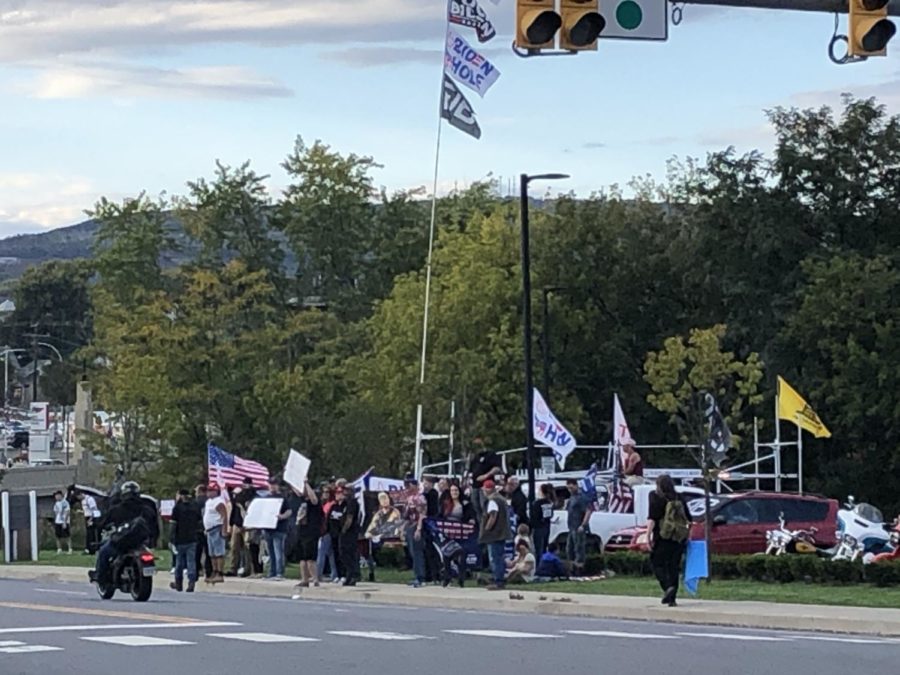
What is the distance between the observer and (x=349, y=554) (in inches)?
1211

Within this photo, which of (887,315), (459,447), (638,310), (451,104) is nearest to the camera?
(451,104)

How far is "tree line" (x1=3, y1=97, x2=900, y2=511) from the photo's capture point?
2399 inches

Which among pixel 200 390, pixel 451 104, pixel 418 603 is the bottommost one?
pixel 418 603

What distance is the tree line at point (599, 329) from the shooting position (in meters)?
60.9

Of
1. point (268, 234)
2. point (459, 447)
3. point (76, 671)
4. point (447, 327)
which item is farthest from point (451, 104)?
point (268, 234)

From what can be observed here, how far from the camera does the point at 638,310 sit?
70.8 meters

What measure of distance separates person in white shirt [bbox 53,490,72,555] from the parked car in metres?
18.5

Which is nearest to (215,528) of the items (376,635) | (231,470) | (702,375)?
(231,470)

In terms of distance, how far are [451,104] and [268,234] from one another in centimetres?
3873

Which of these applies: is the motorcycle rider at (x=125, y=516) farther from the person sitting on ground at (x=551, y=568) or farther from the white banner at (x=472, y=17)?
the white banner at (x=472, y=17)

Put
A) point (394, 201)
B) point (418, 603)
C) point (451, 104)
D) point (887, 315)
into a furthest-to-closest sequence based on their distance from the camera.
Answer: point (394, 201)
point (887, 315)
point (451, 104)
point (418, 603)

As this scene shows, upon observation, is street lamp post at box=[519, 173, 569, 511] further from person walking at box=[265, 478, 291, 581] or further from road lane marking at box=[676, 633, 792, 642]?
road lane marking at box=[676, 633, 792, 642]

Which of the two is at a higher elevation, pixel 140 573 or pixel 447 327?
pixel 447 327

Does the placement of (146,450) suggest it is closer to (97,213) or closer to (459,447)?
(459,447)
